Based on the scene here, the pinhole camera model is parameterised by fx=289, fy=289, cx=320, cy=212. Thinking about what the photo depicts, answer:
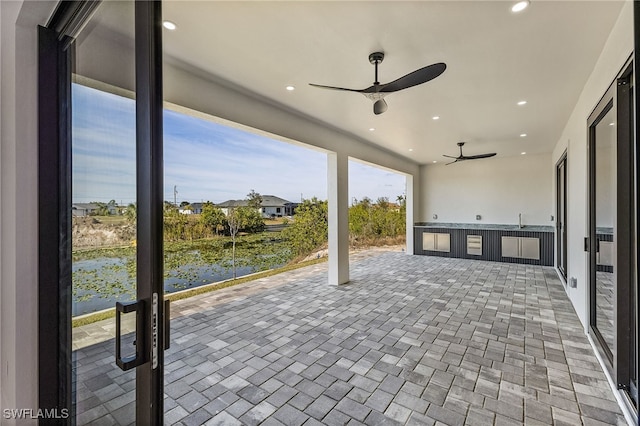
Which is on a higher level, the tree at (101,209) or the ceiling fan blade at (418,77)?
the ceiling fan blade at (418,77)

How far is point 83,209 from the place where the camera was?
→ 4.36 ft

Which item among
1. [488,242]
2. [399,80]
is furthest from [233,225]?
[488,242]

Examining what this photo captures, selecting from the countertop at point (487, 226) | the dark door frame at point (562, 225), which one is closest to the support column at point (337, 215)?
the dark door frame at point (562, 225)

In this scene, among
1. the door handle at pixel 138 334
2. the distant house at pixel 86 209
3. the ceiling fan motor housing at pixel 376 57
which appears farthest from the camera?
the ceiling fan motor housing at pixel 376 57

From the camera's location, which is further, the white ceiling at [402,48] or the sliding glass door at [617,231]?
the white ceiling at [402,48]

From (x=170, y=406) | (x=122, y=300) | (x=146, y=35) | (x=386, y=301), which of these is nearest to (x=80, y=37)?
(x=146, y=35)

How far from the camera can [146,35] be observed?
0.83 metres

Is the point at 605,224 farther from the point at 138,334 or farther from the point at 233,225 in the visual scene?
the point at 233,225

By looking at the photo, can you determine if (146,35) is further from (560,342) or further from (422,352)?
(560,342)

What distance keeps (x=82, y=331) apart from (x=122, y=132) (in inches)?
37.0

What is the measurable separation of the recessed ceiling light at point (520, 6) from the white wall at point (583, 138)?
657 millimetres

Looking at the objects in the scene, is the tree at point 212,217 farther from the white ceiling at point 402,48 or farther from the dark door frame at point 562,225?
the dark door frame at point 562,225

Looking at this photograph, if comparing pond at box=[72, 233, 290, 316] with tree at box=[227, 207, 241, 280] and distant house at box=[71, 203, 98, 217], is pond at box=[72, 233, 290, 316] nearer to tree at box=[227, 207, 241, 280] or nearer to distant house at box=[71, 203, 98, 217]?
tree at box=[227, 207, 241, 280]

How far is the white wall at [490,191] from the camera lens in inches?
303
